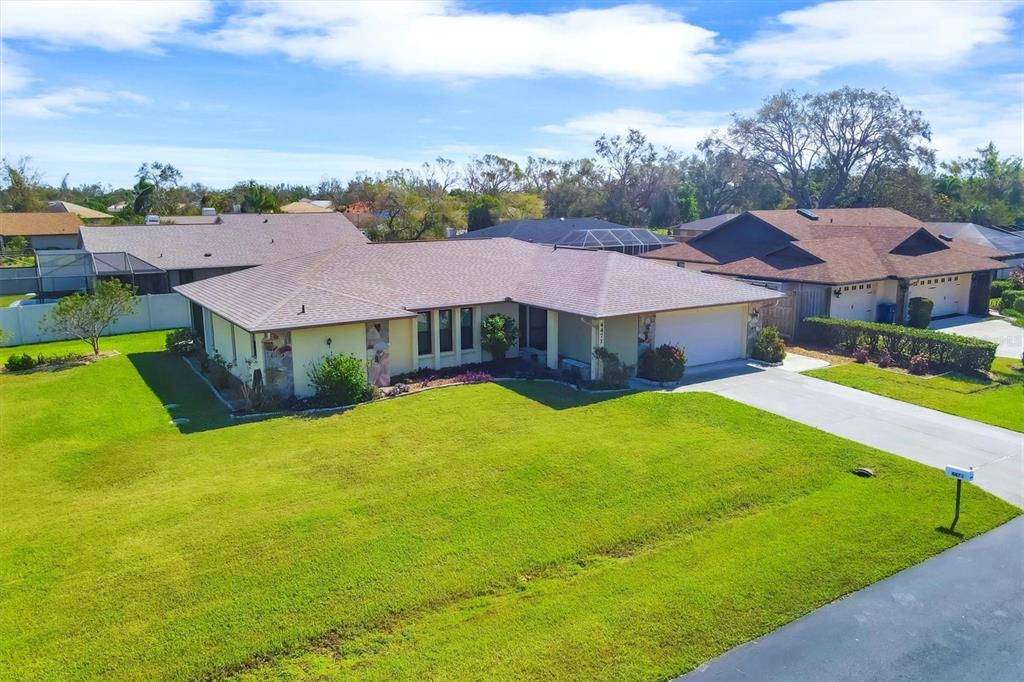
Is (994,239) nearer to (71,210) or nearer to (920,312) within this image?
(920,312)

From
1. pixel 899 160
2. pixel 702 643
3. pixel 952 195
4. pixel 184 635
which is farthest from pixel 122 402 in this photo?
pixel 952 195

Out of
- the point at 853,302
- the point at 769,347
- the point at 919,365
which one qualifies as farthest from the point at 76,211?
the point at 919,365

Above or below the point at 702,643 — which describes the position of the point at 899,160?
above

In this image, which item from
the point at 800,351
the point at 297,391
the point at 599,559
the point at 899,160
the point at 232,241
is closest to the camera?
the point at 599,559

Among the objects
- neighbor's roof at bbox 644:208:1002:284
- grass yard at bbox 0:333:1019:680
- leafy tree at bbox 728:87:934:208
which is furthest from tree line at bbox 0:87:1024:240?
grass yard at bbox 0:333:1019:680

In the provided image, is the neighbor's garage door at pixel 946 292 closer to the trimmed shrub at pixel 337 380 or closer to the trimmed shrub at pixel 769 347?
the trimmed shrub at pixel 769 347

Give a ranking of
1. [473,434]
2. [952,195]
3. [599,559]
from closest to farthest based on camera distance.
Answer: [599,559] → [473,434] → [952,195]

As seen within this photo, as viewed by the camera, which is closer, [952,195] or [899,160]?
[899,160]

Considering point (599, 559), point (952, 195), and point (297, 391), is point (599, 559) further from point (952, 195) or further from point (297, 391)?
point (952, 195)

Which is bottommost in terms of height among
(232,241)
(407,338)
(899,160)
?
(407,338)
